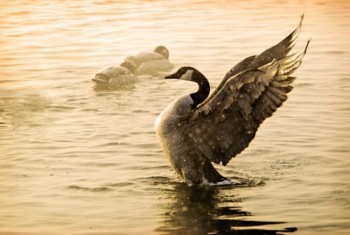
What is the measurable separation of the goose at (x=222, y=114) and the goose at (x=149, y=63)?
957 centimetres

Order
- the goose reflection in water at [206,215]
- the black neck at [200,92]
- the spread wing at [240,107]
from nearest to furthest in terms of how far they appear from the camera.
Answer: the goose reflection in water at [206,215] < the spread wing at [240,107] < the black neck at [200,92]

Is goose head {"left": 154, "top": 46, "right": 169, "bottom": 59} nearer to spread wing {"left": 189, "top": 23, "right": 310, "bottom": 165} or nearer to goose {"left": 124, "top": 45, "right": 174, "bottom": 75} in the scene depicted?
goose {"left": 124, "top": 45, "right": 174, "bottom": 75}

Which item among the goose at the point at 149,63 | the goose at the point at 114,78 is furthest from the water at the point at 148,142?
the goose at the point at 149,63

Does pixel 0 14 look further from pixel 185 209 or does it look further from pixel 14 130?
pixel 185 209

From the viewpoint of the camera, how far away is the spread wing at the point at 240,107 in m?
12.2

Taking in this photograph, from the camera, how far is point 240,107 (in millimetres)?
12586

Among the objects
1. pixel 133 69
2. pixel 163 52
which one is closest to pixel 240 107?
pixel 133 69

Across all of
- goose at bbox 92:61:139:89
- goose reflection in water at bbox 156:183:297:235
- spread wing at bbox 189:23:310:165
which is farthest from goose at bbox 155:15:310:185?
goose at bbox 92:61:139:89

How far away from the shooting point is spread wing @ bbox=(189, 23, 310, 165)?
1220cm

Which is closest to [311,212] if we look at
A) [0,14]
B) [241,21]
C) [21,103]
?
[21,103]

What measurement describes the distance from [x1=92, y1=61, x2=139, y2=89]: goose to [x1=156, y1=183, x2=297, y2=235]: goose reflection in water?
7960 mm

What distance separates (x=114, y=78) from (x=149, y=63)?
2066 mm

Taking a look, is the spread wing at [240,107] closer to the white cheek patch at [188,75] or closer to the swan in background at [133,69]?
the white cheek patch at [188,75]

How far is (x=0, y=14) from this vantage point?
120 feet
